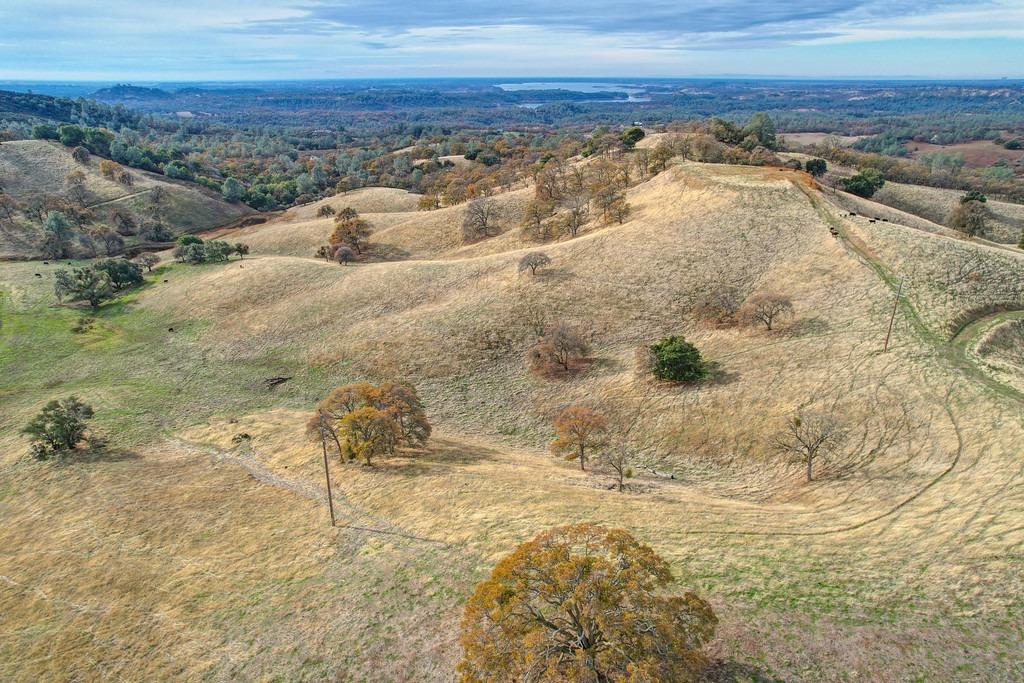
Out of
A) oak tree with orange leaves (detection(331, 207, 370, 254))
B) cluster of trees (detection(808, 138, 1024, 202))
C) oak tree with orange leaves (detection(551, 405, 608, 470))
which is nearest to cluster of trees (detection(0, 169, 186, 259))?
oak tree with orange leaves (detection(331, 207, 370, 254))

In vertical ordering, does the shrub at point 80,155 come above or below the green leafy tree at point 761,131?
below

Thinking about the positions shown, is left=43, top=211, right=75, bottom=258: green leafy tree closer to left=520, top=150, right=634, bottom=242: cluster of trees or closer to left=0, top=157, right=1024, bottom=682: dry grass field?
left=0, top=157, right=1024, bottom=682: dry grass field

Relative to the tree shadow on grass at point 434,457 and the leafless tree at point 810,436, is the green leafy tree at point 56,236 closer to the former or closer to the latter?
A: the tree shadow on grass at point 434,457

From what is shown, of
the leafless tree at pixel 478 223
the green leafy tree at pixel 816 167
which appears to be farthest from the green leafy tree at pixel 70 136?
the green leafy tree at pixel 816 167

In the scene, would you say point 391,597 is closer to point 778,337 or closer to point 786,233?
point 778,337

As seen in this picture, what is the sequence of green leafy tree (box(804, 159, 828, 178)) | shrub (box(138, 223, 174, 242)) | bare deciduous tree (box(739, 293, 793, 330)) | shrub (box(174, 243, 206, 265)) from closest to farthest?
bare deciduous tree (box(739, 293, 793, 330)) → shrub (box(174, 243, 206, 265)) → shrub (box(138, 223, 174, 242)) → green leafy tree (box(804, 159, 828, 178))

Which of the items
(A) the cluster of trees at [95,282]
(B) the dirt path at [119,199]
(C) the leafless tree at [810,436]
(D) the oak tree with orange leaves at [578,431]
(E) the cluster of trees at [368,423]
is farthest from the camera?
(B) the dirt path at [119,199]
